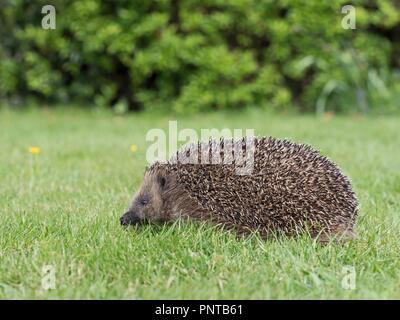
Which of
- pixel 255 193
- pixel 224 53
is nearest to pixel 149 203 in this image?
pixel 255 193

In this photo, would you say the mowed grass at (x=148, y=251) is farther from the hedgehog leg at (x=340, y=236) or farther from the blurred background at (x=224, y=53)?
the blurred background at (x=224, y=53)

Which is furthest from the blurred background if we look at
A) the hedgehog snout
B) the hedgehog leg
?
the hedgehog leg

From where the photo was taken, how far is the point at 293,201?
3.37 meters

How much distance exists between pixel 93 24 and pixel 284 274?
846 cm

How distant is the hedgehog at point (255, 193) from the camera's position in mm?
3383

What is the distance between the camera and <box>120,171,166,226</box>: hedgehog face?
3598 mm

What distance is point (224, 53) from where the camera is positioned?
9.79m

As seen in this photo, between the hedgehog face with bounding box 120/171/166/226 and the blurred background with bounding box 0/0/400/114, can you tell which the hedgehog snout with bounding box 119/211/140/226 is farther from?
the blurred background with bounding box 0/0/400/114

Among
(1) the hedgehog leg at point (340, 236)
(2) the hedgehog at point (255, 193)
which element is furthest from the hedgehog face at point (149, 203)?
(1) the hedgehog leg at point (340, 236)

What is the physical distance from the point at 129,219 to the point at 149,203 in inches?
8.2

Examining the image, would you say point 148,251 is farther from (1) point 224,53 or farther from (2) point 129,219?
(1) point 224,53

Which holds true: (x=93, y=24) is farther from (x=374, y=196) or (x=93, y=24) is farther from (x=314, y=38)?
(x=374, y=196)

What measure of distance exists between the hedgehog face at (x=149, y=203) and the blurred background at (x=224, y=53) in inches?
250
